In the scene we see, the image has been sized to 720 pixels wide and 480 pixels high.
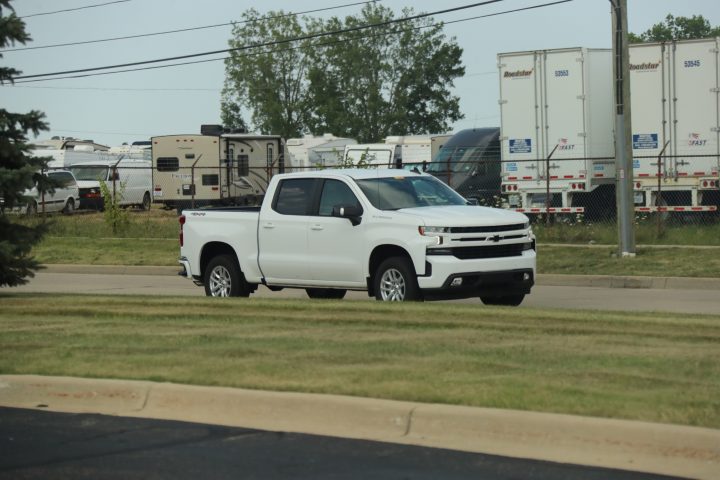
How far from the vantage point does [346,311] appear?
1404 centimetres

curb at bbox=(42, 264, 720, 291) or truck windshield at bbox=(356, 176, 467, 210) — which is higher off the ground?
truck windshield at bbox=(356, 176, 467, 210)

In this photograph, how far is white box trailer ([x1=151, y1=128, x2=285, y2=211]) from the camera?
43.0 meters

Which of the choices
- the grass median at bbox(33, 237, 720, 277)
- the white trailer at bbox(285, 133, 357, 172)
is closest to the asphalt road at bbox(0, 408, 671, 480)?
the grass median at bbox(33, 237, 720, 277)

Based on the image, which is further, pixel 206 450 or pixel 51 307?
pixel 51 307

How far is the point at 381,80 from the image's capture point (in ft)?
314

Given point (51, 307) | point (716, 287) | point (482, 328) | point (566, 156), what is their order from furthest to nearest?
1. point (566, 156)
2. point (716, 287)
3. point (51, 307)
4. point (482, 328)

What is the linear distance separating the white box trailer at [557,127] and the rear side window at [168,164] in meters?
14.4

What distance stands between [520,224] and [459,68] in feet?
270

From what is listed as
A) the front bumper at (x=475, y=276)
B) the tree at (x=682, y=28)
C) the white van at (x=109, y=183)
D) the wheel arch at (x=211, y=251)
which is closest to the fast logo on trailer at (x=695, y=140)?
the front bumper at (x=475, y=276)

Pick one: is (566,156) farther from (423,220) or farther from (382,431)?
(382,431)

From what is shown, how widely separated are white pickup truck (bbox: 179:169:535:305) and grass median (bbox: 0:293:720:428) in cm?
123

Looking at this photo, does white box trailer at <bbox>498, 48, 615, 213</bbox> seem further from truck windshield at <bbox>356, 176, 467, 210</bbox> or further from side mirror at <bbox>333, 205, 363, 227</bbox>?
side mirror at <bbox>333, 205, 363, 227</bbox>

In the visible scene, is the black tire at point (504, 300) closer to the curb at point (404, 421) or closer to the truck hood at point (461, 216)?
the truck hood at point (461, 216)

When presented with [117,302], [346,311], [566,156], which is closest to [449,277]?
[346,311]
